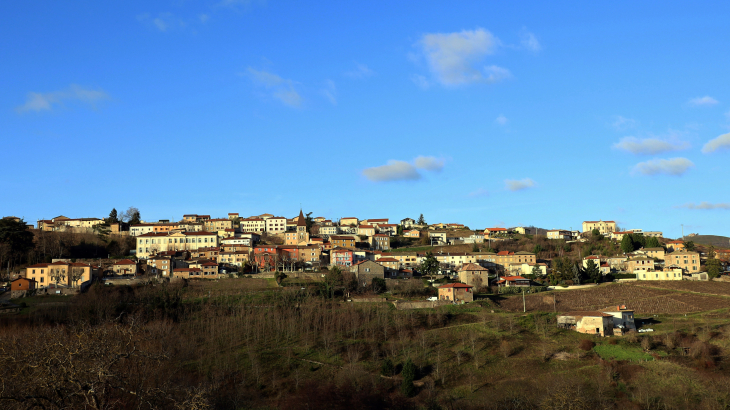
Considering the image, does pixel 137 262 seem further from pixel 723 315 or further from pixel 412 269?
pixel 723 315

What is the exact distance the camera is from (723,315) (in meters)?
54.6

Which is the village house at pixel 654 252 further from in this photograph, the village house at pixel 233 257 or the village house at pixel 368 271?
the village house at pixel 233 257

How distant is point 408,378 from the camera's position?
1639 inches

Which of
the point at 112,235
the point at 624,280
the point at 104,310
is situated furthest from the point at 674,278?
the point at 112,235

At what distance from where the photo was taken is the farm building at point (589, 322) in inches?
2014

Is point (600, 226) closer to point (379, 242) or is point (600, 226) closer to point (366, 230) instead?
point (366, 230)

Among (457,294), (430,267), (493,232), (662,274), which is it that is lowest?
(457,294)

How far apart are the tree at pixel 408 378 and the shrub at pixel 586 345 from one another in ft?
43.2

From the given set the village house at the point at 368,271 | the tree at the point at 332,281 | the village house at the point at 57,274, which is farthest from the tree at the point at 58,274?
the village house at the point at 368,271

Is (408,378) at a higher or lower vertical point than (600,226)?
lower

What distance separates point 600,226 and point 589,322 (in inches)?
2874

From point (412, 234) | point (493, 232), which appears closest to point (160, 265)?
point (412, 234)

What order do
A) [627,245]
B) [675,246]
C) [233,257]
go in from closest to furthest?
[233,257]
[627,245]
[675,246]

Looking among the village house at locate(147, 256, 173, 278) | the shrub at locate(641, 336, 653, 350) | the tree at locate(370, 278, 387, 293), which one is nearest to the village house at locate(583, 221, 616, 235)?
the tree at locate(370, 278, 387, 293)
